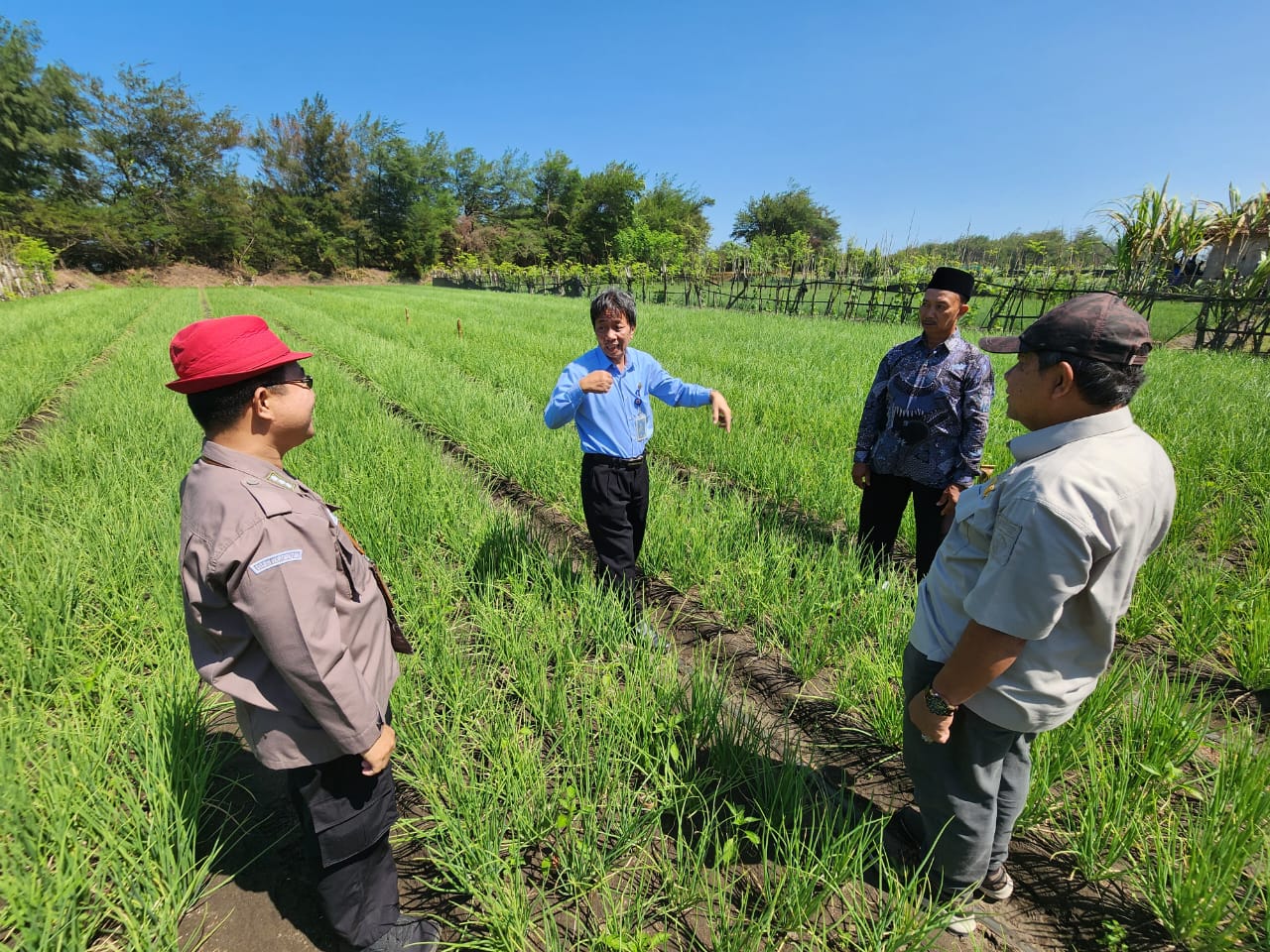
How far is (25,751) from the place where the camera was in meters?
1.47

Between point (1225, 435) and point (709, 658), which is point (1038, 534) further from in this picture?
point (1225, 435)

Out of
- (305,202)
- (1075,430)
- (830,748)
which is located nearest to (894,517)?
(830,748)

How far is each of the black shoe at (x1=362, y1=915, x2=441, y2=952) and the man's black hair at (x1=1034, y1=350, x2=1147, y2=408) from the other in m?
1.78

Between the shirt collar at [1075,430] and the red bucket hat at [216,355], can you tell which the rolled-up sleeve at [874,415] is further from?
the red bucket hat at [216,355]

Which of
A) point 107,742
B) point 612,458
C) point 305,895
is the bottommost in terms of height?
point 305,895

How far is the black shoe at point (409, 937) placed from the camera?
1.27 meters

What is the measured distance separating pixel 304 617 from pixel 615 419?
4.86 ft

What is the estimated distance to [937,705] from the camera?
1.22 m

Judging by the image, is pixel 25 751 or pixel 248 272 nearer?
pixel 25 751

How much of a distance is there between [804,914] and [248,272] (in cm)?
4734

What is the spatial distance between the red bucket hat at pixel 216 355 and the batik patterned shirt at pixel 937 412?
227 centimetres

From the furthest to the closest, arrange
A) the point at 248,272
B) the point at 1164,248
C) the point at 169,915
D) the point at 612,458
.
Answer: the point at 248,272, the point at 1164,248, the point at 612,458, the point at 169,915

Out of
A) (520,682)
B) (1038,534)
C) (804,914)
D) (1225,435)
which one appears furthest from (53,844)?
(1225,435)

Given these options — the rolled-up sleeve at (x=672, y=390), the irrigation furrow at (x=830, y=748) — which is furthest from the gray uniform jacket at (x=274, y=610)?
the rolled-up sleeve at (x=672, y=390)
